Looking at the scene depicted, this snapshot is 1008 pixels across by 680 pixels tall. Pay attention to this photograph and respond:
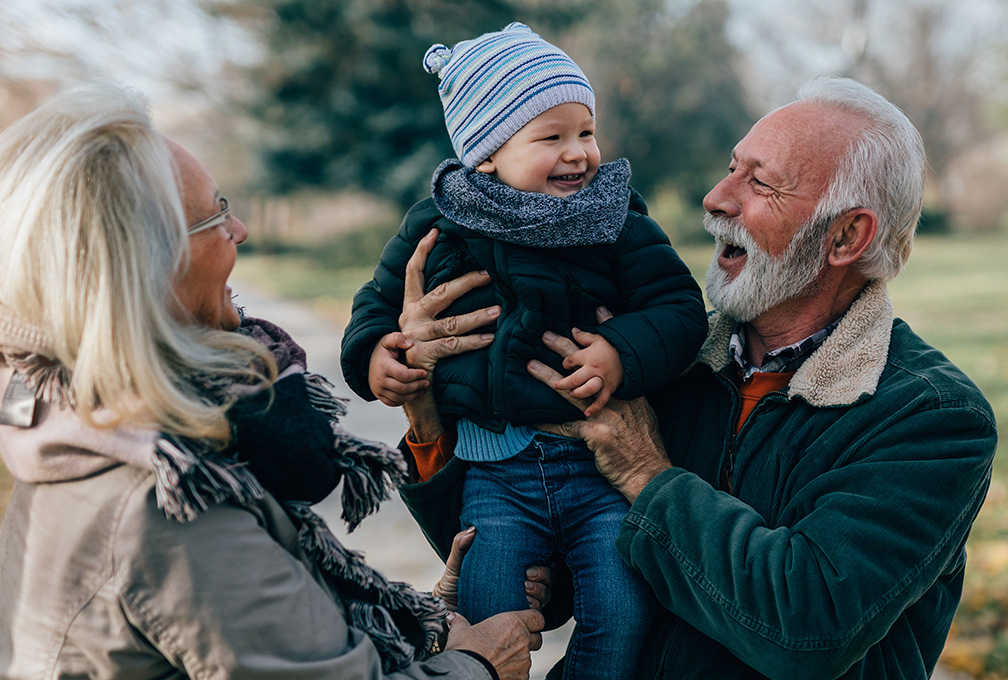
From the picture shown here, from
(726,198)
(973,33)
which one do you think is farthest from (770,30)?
(726,198)

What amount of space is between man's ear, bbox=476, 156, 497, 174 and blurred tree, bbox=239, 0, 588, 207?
15.0 m

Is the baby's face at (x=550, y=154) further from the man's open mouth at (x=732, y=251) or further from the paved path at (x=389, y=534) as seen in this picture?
the paved path at (x=389, y=534)

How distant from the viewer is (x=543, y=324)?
2.09 meters

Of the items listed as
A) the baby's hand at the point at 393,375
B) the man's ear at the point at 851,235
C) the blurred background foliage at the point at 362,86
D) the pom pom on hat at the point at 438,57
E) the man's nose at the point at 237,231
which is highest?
the blurred background foliage at the point at 362,86

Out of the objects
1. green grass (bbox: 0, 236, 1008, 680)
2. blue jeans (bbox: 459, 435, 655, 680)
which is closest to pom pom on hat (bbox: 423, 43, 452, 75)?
blue jeans (bbox: 459, 435, 655, 680)

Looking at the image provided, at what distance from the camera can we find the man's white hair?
82.1 inches

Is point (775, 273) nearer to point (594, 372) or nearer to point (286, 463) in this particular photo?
point (594, 372)

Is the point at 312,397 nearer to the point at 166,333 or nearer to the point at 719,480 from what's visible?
the point at 166,333

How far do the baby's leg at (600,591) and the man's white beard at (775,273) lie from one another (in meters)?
0.64

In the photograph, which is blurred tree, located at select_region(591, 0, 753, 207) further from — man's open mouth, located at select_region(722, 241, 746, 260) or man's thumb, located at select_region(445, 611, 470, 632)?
man's thumb, located at select_region(445, 611, 470, 632)

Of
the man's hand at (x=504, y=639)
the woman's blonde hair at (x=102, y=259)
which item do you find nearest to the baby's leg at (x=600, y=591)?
the man's hand at (x=504, y=639)

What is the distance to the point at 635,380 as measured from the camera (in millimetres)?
2033

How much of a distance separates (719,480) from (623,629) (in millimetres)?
461

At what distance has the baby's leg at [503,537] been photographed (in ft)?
6.66
